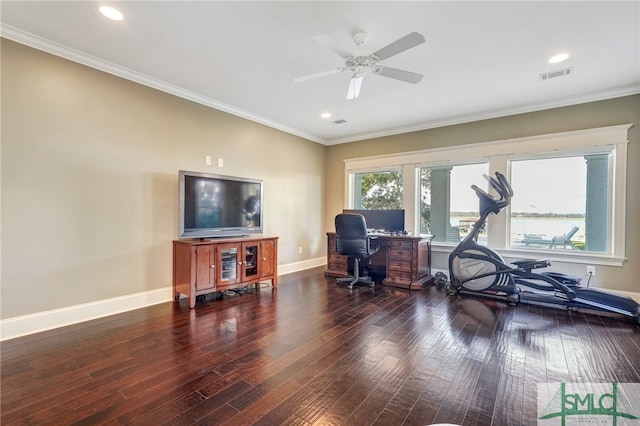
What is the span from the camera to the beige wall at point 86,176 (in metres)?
2.58

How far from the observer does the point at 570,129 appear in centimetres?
395

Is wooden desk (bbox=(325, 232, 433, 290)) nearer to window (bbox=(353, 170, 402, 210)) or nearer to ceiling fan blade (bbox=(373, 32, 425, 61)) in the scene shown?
window (bbox=(353, 170, 402, 210))

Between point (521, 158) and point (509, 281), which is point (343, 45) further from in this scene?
point (509, 281)

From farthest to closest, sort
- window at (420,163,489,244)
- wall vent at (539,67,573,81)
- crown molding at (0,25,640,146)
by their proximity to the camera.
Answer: window at (420,163,489,244) < wall vent at (539,67,573,81) < crown molding at (0,25,640,146)

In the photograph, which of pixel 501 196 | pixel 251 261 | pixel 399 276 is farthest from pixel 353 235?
pixel 501 196

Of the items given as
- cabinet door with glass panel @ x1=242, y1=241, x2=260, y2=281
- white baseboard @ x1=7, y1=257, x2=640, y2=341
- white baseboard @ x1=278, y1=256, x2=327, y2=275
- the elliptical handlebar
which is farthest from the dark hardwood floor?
white baseboard @ x1=278, y1=256, x2=327, y2=275

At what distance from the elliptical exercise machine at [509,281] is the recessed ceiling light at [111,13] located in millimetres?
4457

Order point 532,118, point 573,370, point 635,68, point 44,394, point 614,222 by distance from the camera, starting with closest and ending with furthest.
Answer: point 44,394 → point 573,370 → point 635,68 → point 614,222 → point 532,118

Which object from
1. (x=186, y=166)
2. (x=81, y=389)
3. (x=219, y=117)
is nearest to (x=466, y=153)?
(x=219, y=117)

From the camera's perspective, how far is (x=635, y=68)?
10.3 feet

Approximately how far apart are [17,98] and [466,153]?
18.5ft

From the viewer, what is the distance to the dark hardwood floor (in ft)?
5.28

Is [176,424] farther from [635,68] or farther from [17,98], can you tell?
[635,68]

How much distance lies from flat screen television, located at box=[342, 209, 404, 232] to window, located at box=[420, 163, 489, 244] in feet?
2.06
